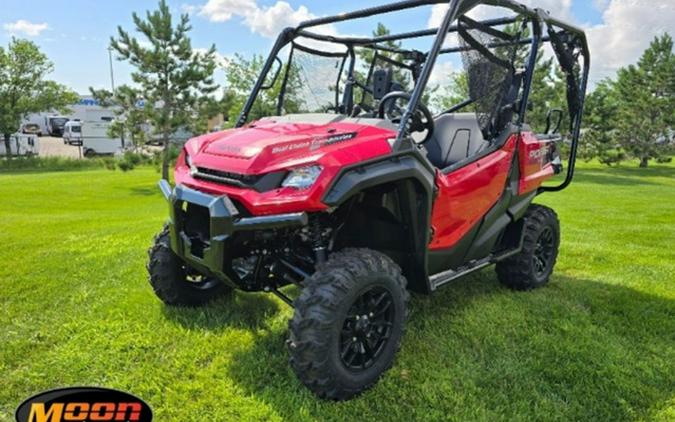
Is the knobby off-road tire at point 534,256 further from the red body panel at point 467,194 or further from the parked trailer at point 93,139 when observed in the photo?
the parked trailer at point 93,139

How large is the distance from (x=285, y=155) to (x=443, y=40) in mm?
1206

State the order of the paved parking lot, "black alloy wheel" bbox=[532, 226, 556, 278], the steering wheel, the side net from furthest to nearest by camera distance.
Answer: the paved parking lot → "black alloy wheel" bbox=[532, 226, 556, 278] → the side net → the steering wheel

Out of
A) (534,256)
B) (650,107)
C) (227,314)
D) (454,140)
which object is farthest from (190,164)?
(650,107)

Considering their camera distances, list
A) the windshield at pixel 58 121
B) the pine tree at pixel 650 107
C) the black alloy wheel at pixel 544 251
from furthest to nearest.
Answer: the windshield at pixel 58 121 < the pine tree at pixel 650 107 < the black alloy wheel at pixel 544 251

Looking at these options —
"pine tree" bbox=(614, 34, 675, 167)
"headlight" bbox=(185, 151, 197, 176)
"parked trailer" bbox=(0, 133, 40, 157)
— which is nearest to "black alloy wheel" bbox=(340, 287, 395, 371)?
"headlight" bbox=(185, 151, 197, 176)

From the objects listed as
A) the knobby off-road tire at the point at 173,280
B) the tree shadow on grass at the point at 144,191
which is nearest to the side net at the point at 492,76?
the knobby off-road tire at the point at 173,280

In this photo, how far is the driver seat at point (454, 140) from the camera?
4168mm

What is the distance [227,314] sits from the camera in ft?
12.1

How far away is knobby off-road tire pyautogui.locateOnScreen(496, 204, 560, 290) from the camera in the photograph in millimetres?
4348

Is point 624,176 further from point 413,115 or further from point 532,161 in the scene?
point 413,115

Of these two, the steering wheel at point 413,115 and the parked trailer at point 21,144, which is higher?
the steering wheel at point 413,115

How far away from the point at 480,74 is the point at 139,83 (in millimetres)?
17604

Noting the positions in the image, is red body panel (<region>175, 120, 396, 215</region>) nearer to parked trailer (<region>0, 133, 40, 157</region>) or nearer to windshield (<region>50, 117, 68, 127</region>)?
parked trailer (<region>0, 133, 40, 157</region>)

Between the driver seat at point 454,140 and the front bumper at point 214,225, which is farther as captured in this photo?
the driver seat at point 454,140
